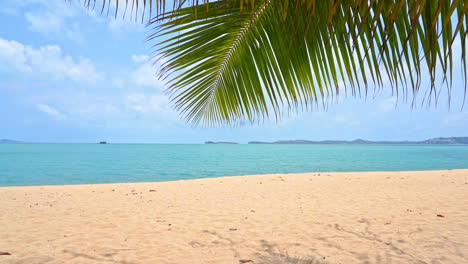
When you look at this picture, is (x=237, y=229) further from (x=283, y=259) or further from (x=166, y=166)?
(x=166, y=166)

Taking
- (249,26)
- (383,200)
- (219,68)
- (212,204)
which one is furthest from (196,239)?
(383,200)

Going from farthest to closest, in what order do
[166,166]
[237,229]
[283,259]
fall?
[166,166] → [237,229] → [283,259]

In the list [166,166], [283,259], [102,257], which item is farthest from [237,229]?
[166,166]

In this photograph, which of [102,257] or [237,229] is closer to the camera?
[102,257]

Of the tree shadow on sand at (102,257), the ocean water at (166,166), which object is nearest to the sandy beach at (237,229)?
the tree shadow on sand at (102,257)

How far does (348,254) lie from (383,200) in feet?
14.5

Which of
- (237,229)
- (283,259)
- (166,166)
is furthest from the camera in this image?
(166,166)

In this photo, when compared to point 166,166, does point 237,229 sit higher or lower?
higher

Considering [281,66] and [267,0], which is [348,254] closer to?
[281,66]

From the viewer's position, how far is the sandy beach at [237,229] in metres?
3.70

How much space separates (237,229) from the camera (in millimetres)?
4852

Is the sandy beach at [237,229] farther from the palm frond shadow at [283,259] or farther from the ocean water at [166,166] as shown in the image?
the ocean water at [166,166]

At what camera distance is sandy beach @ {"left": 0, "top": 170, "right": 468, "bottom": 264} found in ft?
12.1

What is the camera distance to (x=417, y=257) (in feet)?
11.9
